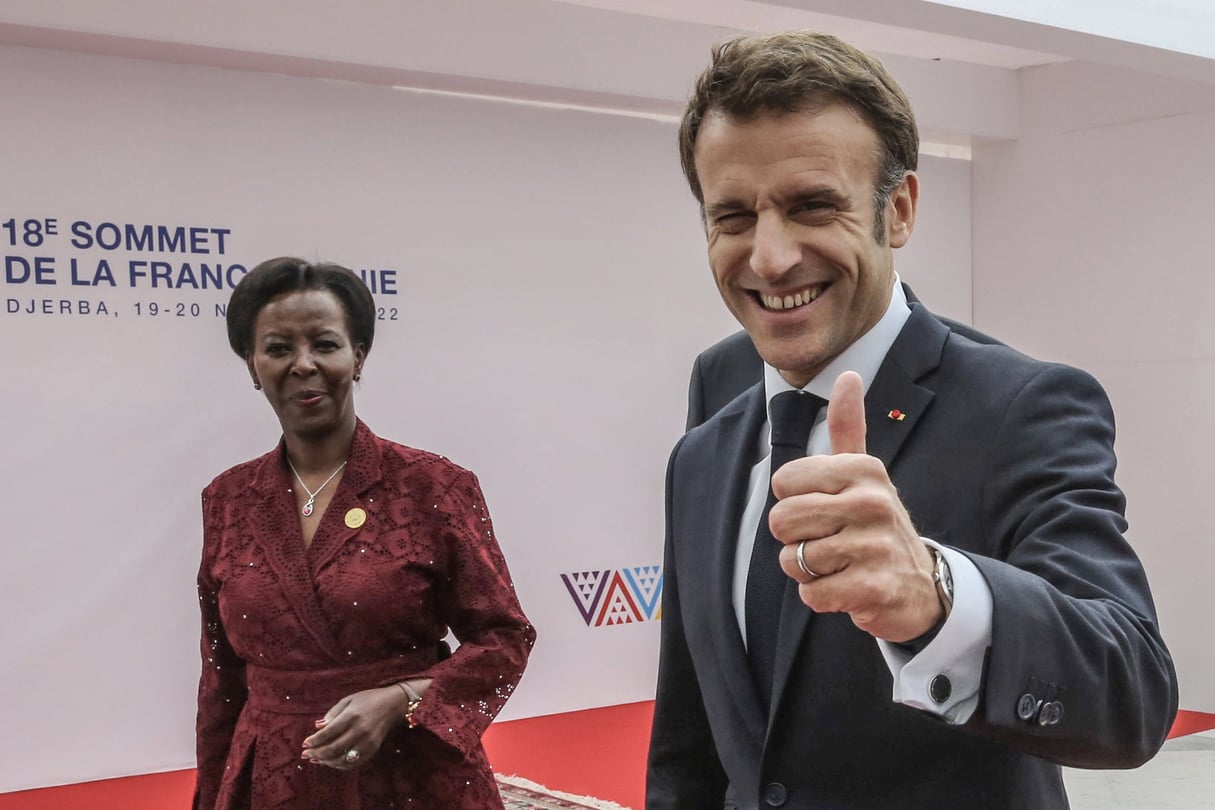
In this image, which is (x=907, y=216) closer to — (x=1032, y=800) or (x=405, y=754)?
(x=1032, y=800)

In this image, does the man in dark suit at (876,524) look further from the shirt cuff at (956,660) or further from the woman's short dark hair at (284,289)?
the woman's short dark hair at (284,289)

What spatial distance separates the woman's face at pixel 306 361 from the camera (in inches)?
116

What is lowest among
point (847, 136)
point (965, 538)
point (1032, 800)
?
point (1032, 800)

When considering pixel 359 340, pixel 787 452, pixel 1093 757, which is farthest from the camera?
pixel 359 340

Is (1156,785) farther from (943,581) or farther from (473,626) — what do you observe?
(943,581)

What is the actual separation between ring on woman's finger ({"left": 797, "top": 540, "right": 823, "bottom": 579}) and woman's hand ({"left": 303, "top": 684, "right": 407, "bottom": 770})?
1587mm

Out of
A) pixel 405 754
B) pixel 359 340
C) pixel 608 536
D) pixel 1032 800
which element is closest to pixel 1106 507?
pixel 1032 800

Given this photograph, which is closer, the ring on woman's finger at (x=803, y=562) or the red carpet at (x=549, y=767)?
the ring on woman's finger at (x=803, y=562)

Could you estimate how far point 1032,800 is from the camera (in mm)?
1443

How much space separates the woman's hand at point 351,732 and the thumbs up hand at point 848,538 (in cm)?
157

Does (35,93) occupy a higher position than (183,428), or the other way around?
(35,93)

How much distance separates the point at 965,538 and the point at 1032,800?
284 mm

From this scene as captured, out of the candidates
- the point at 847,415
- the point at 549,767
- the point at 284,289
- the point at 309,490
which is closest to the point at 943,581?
the point at 847,415

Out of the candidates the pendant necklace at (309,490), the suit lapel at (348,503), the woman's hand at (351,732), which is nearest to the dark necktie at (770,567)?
the woman's hand at (351,732)
